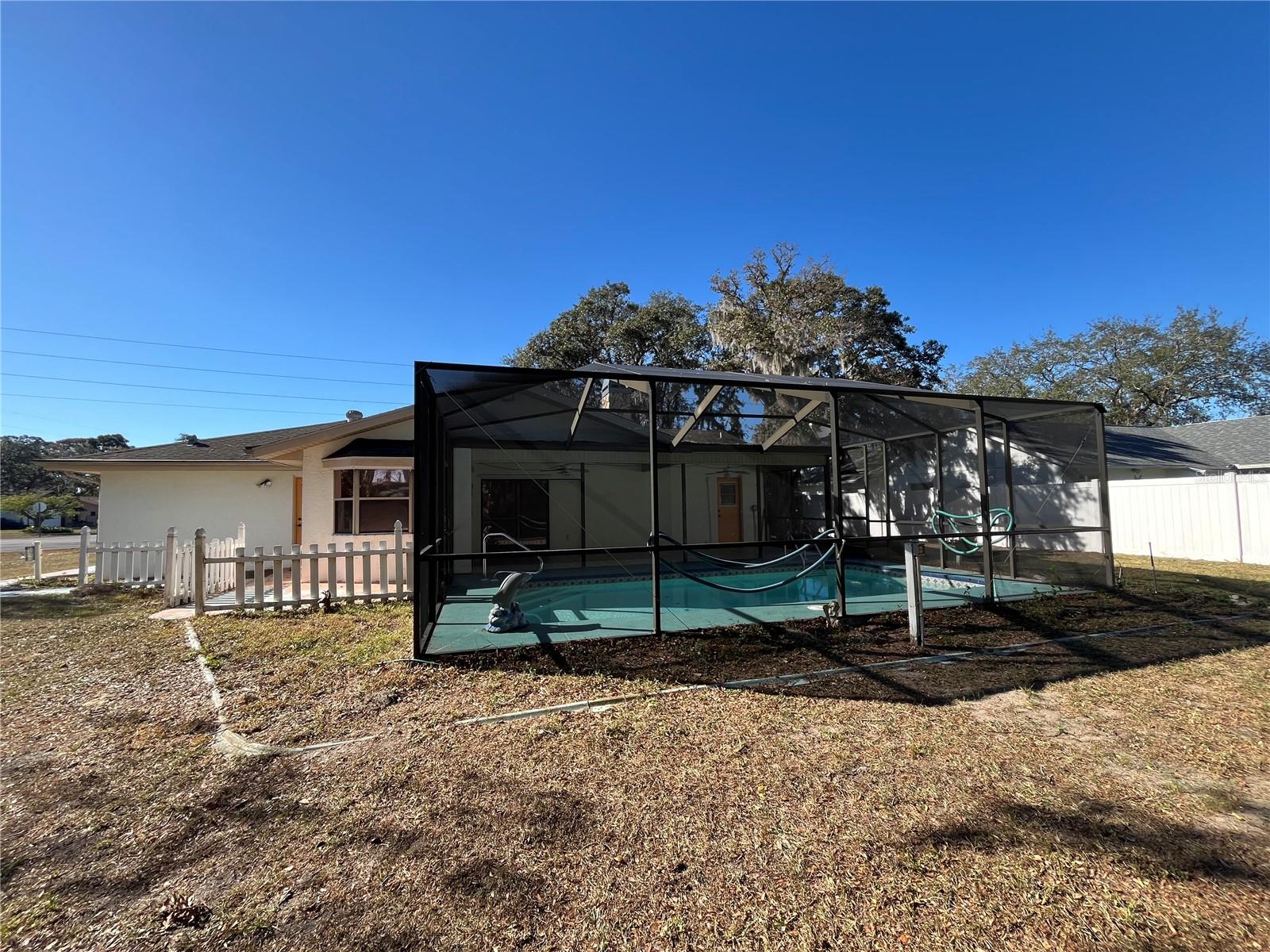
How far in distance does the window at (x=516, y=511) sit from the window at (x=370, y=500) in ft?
5.28

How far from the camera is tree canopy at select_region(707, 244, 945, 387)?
60.3 ft

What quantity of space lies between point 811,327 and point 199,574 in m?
18.1

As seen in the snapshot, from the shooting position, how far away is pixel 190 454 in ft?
42.3

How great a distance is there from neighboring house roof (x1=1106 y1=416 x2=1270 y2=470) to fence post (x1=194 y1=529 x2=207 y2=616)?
2036 cm

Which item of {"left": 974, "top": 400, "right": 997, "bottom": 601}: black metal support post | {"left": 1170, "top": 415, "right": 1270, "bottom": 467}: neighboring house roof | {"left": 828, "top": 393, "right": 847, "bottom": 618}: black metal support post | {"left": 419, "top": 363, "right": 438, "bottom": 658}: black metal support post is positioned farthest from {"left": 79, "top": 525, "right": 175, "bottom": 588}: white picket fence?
{"left": 1170, "top": 415, "right": 1270, "bottom": 467}: neighboring house roof

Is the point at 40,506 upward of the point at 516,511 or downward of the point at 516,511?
upward

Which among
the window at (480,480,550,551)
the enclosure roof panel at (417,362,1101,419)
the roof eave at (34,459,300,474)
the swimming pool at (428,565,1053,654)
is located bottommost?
the swimming pool at (428,565,1053,654)

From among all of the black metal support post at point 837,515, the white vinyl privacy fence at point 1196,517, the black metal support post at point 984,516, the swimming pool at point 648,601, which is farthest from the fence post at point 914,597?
the white vinyl privacy fence at point 1196,517

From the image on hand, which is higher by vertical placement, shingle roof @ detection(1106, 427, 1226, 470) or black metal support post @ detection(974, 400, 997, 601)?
shingle roof @ detection(1106, 427, 1226, 470)

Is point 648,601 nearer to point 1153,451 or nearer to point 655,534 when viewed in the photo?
point 655,534

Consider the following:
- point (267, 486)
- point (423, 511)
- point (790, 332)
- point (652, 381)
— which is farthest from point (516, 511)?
point (790, 332)

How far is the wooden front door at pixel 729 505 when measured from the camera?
501 inches

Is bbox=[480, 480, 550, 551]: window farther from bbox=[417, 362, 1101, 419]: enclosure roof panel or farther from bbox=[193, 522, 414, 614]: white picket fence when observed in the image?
bbox=[417, 362, 1101, 419]: enclosure roof panel

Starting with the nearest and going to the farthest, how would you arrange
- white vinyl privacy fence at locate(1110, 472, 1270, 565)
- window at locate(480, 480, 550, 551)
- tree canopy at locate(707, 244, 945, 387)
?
white vinyl privacy fence at locate(1110, 472, 1270, 565), window at locate(480, 480, 550, 551), tree canopy at locate(707, 244, 945, 387)
